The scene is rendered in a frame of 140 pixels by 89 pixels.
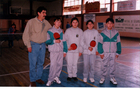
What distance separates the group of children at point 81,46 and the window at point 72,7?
84.7 feet

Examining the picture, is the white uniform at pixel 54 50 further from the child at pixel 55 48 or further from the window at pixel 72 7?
the window at pixel 72 7

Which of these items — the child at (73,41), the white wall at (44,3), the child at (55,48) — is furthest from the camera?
the white wall at (44,3)

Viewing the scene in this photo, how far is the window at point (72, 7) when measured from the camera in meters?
30.4

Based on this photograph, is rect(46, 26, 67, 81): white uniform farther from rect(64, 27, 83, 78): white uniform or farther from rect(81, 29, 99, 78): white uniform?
rect(81, 29, 99, 78): white uniform

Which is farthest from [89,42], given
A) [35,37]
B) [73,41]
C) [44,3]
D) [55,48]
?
[44,3]

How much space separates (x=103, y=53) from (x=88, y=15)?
2319cm

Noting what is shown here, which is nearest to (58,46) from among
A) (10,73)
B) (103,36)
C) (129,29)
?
(103,36)

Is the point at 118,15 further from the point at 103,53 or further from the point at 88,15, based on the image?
the point at 103,53

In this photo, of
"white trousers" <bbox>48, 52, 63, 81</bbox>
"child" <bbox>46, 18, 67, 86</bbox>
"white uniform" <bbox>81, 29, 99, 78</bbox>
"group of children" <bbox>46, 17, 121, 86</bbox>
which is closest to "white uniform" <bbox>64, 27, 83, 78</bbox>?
"group of children" <bbox>46, 17, 121, 86</bbox>

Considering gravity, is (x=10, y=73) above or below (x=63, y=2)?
below

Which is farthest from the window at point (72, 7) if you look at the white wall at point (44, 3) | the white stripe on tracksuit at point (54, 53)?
the white stripe on tracksuit at point (54, 53)

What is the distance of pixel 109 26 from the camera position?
4863mm

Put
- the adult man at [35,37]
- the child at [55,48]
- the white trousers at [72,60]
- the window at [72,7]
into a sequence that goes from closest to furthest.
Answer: the adult man at [35,37] → the child at [55,48] → the white trousers at [72,60] → the window at [72,7]

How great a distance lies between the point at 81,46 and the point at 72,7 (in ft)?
90.6
